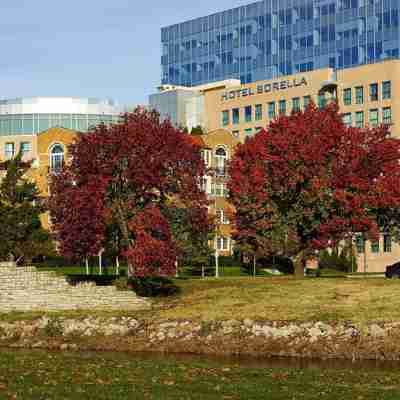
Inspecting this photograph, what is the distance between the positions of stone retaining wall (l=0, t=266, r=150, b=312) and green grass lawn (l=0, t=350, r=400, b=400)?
20037 millimetres

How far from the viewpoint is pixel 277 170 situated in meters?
63.0

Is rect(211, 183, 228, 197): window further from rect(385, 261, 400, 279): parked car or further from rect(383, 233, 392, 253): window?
rect(385, 261, 400, 279): parked car

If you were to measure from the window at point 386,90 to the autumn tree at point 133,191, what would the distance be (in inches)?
3229

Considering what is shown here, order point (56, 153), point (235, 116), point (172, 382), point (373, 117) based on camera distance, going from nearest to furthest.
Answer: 1. point (172, 382)
2. point (56, 153)
3. point (373, 117)
4. point (235, 116)

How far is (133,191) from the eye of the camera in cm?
5619

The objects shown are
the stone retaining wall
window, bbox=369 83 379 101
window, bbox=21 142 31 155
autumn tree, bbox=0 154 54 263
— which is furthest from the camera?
window, bbox=369 83 379 101

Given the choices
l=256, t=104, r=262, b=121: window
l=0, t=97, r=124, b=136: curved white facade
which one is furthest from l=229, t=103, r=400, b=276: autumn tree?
l=0, t=97, r=124, b=136: curved white facade

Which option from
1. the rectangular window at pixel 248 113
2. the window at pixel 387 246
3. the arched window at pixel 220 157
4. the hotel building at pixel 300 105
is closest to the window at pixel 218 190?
the hotel building at pixel 300 105

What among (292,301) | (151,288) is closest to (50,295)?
(151,288)

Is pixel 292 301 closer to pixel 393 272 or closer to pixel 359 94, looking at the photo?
pixel 393 272

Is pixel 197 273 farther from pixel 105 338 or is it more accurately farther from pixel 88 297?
pixel 105 338

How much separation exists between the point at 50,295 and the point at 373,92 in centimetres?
9033

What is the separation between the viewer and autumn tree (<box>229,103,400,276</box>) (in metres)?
62.4

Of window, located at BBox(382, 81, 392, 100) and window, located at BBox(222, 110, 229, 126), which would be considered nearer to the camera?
window, located at BBox(382, 81, 392, 100)
